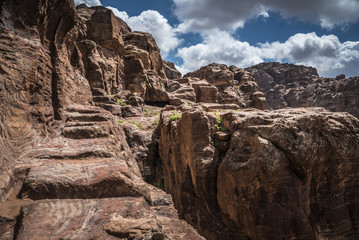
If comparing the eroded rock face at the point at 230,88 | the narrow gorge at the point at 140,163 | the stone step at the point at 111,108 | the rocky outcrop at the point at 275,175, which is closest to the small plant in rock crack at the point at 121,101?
the stone step at the point at 111,108

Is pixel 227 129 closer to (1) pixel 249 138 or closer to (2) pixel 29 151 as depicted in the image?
(1) pixel 249 138

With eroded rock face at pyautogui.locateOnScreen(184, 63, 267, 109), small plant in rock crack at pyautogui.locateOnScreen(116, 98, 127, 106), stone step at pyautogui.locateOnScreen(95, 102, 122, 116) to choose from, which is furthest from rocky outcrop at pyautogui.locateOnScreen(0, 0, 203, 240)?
eroded rock face at pyautogui.locateOnScreen(184, 63, 267, 109)

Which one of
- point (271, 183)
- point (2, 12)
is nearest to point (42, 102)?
point (2, 12)

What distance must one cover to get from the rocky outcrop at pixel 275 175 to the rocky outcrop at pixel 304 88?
54.4 metres

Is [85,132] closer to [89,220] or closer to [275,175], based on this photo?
[89,220]

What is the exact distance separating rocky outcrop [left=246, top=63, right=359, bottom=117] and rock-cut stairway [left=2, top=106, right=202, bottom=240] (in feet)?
206

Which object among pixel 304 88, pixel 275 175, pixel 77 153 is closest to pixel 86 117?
pixel 77 153

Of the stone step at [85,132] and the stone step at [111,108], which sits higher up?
the stone step at [111,108]

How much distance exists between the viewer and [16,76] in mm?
4277

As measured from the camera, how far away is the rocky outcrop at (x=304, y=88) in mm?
50625

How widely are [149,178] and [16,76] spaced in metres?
11.6

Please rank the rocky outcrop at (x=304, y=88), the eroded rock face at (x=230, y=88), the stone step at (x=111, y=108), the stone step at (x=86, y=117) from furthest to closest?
the rocky outcrop at (x=304, y=88), the eroded rock face at (x=230, y=88), the stone step at (x=111, y=108), the stone step at (x=86, y=117)

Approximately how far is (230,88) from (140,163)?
3215 cm

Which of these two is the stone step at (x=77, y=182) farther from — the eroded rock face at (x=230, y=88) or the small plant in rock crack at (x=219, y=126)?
the eroded rock face at (x=230, y=88)
